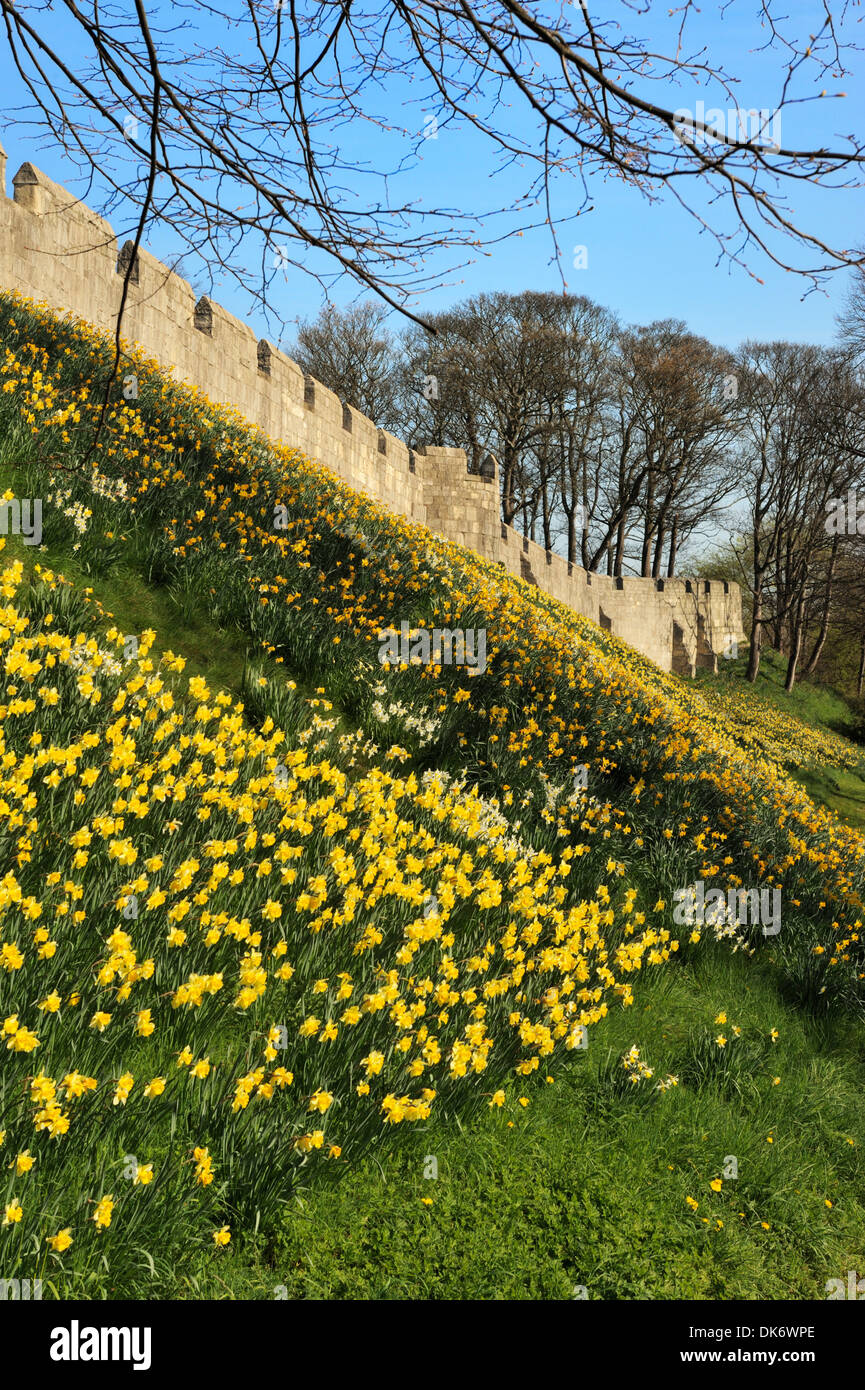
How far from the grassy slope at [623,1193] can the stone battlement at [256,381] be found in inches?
132

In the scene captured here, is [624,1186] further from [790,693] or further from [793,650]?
[793,650]

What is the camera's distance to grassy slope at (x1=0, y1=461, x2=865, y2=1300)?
106 inches

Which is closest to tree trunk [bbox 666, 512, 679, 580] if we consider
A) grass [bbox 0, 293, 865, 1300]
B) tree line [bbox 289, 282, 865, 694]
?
tree line [bbox 289, 282, 865, 694]

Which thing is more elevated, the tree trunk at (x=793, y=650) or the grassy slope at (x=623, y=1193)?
the tree trunk at (x=793, y=650)

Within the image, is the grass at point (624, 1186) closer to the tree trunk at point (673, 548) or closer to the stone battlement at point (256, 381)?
the stone battlement at point (256, 381)

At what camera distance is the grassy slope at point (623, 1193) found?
8.85 ft

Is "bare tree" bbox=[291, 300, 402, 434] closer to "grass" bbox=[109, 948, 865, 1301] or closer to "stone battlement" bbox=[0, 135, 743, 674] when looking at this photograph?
"stone battlement" bbox=[0, 135, 743, 674]

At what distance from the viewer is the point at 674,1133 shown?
3676 mm

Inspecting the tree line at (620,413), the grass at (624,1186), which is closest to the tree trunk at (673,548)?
the tree line at (620,413)

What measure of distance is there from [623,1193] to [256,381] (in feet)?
44.5

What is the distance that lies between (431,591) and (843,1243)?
617cm

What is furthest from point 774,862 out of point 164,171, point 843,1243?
point 164,171

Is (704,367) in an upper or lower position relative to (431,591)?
upper
